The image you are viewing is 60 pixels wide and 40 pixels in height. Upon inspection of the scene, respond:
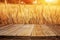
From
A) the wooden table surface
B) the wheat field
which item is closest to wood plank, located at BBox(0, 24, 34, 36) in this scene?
the wooden table surface

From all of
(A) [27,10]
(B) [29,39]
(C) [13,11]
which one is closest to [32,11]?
(A) [27,10]

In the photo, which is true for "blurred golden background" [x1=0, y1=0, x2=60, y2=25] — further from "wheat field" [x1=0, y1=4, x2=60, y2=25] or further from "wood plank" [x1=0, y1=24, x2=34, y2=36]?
"wood plank" [x1=0, y1=24, x2=34, y2=36]

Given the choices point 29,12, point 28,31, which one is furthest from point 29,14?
point 28,31

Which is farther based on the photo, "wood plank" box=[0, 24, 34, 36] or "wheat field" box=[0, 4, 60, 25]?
"wheat field" box=[0, 4, 60, 25]

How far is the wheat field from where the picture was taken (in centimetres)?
173

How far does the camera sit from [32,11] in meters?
1.74

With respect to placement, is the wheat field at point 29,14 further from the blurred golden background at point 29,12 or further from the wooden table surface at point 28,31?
the wooden table surface at point 28,31

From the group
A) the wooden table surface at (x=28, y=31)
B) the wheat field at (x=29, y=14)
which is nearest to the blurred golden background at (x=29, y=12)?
the wheat field at (x=29, y=14)

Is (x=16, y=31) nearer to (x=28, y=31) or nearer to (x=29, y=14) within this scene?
(x=28, y=31)

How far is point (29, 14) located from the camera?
5.70 ft

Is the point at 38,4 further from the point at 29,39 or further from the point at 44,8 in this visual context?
the point at 29,39

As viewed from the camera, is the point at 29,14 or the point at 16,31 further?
the point at 29,14

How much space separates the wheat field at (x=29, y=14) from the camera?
68.0 inches

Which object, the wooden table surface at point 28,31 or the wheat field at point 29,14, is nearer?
the wooden table surface at point 28,31
